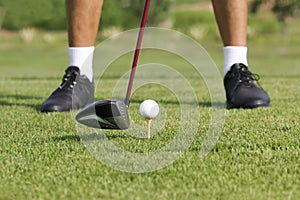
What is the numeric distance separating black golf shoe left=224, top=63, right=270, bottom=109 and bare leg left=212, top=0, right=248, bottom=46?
0.51ft

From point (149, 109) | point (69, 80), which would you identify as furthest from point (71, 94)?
point (149, 109)

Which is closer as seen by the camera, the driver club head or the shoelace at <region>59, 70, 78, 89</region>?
the driver club head

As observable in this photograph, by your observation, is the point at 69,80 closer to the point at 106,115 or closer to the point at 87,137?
the point at 87,137

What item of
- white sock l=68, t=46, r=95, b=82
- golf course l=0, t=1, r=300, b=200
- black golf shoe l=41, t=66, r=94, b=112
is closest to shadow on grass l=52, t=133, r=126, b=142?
golf course l=0, t=1, r=300, b=200

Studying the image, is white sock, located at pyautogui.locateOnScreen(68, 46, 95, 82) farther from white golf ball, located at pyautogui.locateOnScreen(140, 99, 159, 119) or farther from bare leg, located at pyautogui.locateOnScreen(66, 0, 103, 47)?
white golf ball, located at pyautogui.locateOnScreen(140, 99, 159, 119)

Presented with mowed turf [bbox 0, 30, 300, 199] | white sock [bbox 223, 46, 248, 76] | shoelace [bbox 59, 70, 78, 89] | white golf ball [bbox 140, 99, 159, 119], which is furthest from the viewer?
white sock [bbox 223, 46, 248, 76]

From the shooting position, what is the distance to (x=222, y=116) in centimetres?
285

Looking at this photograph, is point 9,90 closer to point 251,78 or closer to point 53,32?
point 251,78

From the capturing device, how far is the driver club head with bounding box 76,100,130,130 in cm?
205

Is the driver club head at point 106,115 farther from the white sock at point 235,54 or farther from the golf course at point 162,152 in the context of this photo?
the white sock at point 235,54

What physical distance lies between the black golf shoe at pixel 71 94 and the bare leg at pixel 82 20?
175mm

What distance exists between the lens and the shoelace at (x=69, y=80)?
3.24 meters

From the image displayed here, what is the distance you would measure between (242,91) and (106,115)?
1.28 meters

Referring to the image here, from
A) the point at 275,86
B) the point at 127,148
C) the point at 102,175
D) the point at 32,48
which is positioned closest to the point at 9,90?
the point at 275,86
